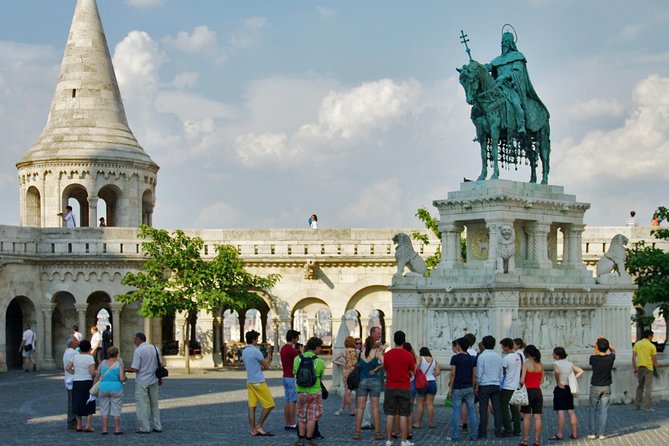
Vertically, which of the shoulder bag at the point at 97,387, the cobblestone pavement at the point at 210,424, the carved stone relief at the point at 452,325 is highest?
the carved stone relief at the point at 452,325

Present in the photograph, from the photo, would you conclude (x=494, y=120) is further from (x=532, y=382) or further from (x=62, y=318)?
(x=62, y=318)

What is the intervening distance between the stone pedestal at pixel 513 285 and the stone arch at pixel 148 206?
19.4m

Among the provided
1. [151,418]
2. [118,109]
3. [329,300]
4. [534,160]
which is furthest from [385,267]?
[151,418]

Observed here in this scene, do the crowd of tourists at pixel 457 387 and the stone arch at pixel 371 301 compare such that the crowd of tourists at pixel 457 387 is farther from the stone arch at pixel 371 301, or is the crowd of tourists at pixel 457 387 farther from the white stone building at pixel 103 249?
the stone arch at pixel 371 301

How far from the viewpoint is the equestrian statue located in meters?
21.8

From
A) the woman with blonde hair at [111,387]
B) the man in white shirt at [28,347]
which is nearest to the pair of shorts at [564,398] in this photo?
the woman with blonde hair at [111,387]

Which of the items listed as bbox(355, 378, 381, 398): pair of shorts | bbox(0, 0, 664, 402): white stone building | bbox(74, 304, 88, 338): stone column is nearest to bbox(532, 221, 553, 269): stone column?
bbox(355, 378, 381, 398): pair of shorts

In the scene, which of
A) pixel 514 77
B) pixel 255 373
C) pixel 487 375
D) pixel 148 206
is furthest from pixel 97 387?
pixel 148 206

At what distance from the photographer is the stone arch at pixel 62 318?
3791 cm

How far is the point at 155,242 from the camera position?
3544 centimetres

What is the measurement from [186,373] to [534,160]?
49.6 feet

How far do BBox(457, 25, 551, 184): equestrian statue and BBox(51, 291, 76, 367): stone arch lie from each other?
19.2 meters

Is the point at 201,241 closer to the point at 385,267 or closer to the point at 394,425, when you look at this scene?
the point at 385,267

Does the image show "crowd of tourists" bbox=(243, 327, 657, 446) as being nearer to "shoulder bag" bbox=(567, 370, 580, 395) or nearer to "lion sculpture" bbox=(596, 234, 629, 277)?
"shoulder bag" bbox=(567, 370, 580, 395)
